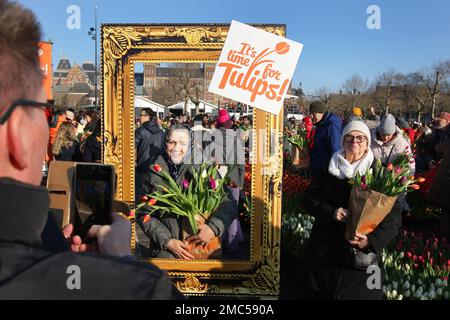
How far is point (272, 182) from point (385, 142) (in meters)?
2.82

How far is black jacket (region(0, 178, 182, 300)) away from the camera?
94 centimetres

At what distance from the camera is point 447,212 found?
5.07 metres

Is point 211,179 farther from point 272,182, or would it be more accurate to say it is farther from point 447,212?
point 447,212

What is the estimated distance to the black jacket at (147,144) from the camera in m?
4.11

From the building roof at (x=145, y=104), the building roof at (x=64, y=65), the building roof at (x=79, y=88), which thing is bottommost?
the building roof at (x=145, y=104)

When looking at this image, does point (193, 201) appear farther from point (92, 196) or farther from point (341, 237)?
point (92, 196)

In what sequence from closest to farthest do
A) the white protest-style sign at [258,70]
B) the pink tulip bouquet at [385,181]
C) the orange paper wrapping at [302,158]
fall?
the pink tulip bouquet at [385,181] < the white protest-style sign at [258,70] < the orange paper wrapping at [302,158]

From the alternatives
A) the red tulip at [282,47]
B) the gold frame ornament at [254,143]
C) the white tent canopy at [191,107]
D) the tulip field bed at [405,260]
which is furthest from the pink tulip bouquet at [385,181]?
the white tent canopy at [191,107]

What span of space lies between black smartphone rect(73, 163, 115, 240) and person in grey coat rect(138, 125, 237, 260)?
6.63 feet

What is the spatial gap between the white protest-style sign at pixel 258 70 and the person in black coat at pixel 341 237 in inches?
25.8

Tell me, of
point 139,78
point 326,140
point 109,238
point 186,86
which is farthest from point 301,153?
point 109,238

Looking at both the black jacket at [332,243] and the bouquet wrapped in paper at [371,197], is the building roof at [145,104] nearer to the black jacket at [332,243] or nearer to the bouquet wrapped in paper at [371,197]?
the black jacket at [332,243]

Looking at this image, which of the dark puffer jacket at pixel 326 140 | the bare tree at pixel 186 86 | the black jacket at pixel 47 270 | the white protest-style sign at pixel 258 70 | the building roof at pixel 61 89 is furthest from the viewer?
the building roof at pixel 61 89

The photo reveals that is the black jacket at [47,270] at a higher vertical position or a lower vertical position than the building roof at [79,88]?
lower
